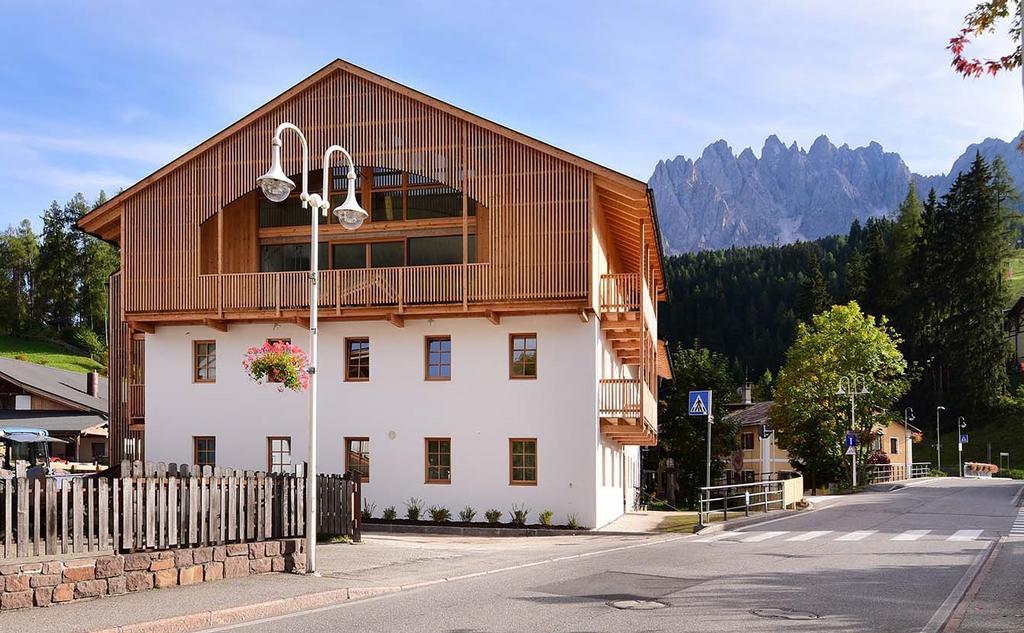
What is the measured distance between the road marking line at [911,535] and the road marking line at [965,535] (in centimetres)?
65

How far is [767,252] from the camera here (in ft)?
549

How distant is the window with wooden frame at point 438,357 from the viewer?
28188 mm

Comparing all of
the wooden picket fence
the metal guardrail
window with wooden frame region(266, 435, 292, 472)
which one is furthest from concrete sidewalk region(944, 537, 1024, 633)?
window with wooden frame region(266, 435, 292, 472)

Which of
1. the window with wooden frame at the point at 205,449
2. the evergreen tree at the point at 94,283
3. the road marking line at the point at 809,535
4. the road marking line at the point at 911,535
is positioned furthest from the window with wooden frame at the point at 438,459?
the evergreen tree at the point at 94,283

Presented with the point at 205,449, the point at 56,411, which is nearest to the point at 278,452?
the point at 205,449

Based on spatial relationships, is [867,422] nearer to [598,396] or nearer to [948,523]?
[948,523]

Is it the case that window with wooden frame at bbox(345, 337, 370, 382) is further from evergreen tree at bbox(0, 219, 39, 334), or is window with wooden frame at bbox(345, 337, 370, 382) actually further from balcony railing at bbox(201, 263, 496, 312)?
evergreen tree at bbox(0, 219, 39, 334)

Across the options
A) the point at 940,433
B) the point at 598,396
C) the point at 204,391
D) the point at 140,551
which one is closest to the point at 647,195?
the point at 598,396

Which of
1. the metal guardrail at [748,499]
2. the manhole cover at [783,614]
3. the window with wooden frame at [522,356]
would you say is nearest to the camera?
the manhole cover at [783,614]

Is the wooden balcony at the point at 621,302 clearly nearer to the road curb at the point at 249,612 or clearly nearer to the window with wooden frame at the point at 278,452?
the window with wooden frame at the point at 278,452

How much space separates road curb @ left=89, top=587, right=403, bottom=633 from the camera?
10.3 m

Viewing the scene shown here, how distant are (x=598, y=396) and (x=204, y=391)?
11254mm

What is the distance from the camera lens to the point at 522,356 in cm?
2759

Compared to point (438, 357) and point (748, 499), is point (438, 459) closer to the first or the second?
point (438, 357)
